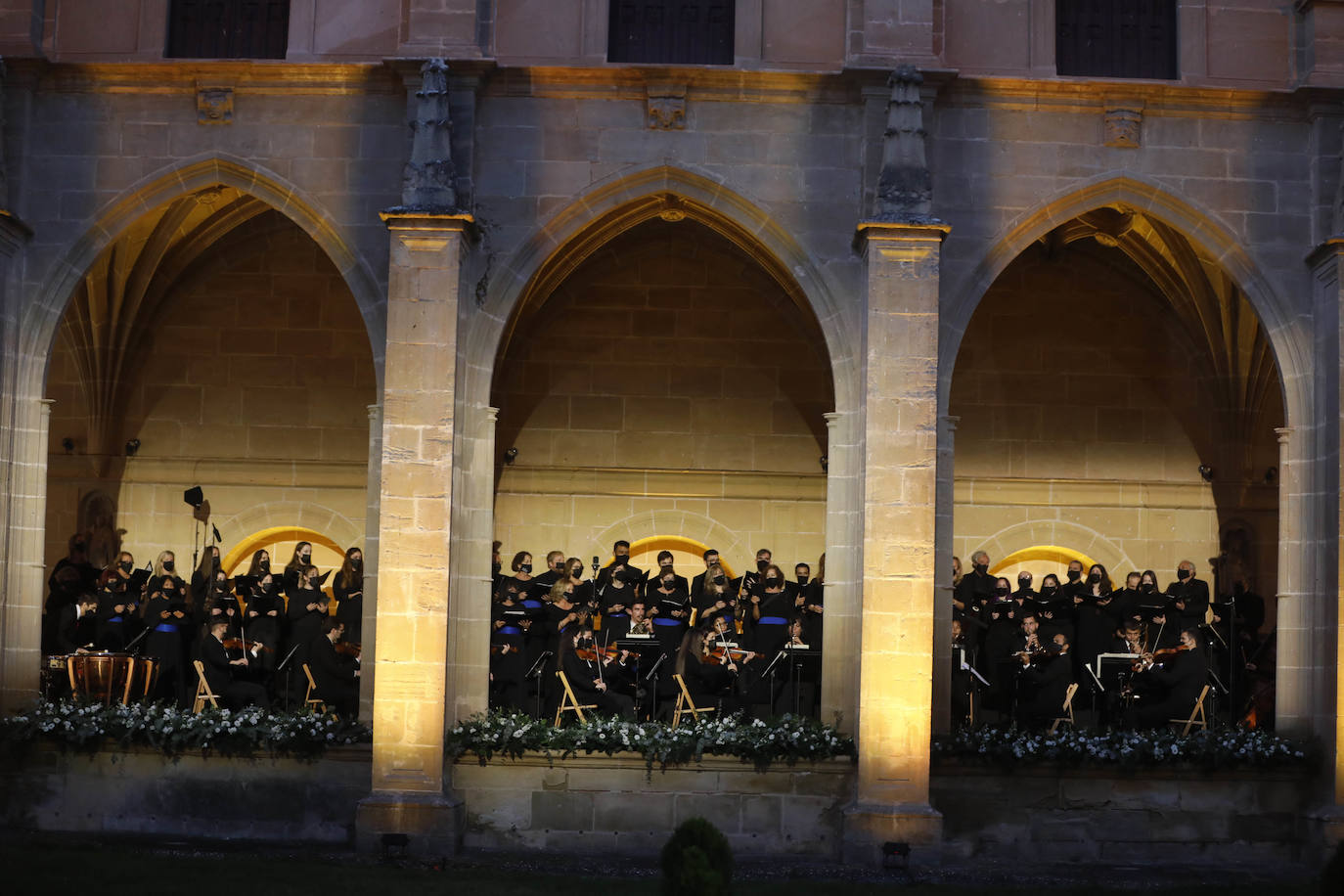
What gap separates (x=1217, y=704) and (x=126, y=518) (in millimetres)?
12476

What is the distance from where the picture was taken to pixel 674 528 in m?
23.2

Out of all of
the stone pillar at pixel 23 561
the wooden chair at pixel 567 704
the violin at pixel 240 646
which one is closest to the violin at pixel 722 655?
the wooden chair at pixel 567 704

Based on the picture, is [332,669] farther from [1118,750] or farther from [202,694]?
[1118,750]

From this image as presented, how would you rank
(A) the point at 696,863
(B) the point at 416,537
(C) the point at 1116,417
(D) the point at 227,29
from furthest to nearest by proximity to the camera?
(C) the point at 1116,417 → (D) the point at 227,29 → (B) the point at 416,537 → (A) the point at 696,863

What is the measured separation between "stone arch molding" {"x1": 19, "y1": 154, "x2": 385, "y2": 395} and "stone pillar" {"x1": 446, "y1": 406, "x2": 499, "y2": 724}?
1.20m

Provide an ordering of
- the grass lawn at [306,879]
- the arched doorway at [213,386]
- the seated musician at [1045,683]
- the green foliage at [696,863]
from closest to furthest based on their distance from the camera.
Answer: the green foliage at [696,863] → the grass lawn at [306,879] → the seated musician at [1045,683] → the arched doorway at [213,386]

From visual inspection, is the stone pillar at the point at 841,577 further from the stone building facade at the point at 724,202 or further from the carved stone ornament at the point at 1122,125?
the carved stone ornament at the point at 1122,125

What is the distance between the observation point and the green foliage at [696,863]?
11.4 meters

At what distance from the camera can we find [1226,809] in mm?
18156

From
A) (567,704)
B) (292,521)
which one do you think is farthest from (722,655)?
(292,521)

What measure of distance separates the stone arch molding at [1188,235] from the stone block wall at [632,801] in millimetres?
4404

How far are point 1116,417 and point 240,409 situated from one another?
34.2 feet

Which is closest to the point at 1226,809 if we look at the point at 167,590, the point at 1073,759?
the point at 1073,759

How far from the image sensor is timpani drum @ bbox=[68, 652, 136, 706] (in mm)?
18828
